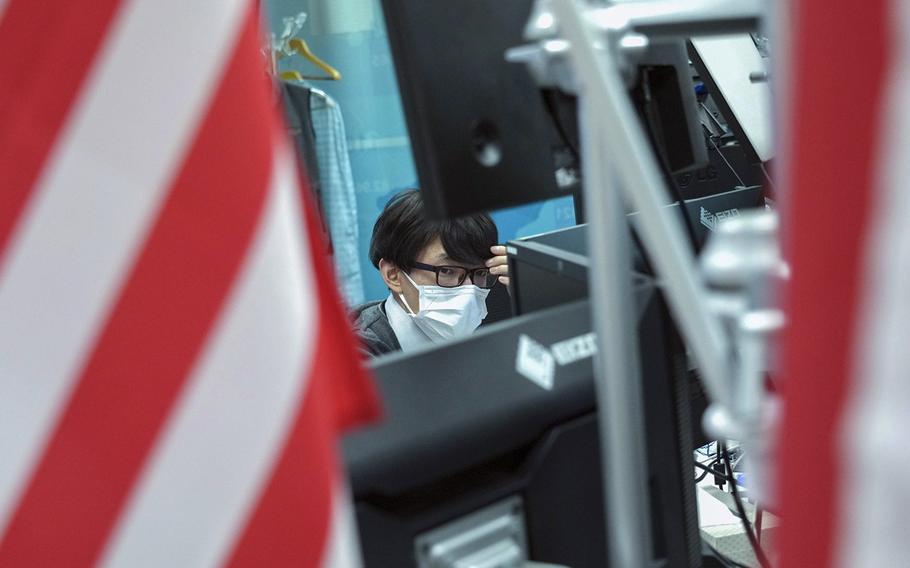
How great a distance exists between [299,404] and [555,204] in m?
3.22

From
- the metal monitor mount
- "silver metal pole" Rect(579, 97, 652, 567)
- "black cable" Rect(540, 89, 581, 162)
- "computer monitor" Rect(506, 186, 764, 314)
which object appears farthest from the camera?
"computer monitor" Rect(506, 186, 764, 314)

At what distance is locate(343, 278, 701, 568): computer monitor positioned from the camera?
1.92 ft

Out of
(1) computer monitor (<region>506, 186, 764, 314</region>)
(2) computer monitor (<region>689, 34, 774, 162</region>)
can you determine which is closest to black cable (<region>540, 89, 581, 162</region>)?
(1) computer monitor (<region>506, 186, 764, 314</region>)

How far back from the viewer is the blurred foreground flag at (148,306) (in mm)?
478

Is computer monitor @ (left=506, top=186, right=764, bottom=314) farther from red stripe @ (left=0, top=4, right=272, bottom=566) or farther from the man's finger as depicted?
the man's finger

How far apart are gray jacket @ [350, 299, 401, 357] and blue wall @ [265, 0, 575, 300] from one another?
1.21 meters

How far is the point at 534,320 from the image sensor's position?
67 cm

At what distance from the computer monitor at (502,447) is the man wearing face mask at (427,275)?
1368 millimetres

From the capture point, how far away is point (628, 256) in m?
0.55

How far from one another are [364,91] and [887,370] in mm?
3211

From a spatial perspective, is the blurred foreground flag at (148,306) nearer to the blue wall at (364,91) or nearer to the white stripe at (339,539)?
the white stripe at (339,539)

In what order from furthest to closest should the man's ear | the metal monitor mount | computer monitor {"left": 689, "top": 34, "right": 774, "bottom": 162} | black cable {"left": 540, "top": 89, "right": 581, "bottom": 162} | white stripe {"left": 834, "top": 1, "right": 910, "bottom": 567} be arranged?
the man's ear → computer monitor {"left": 689, "top": 34, "right": 774, "bottom": 162} → black cable {"left": 540, "top": 89, "right": 581, "bottom": 162} → the metal monitor mount → white stripe {"left": 834, "top": 1, "right": 910, "bottom": 567}

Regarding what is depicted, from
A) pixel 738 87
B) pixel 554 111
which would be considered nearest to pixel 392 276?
pixel 738 87

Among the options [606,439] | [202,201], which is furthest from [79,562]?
[606,439]
